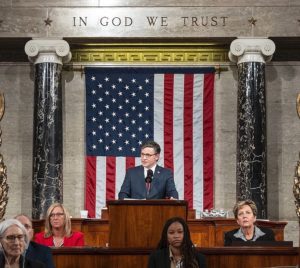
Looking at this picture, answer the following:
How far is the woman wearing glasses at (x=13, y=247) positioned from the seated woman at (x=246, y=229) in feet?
13.0

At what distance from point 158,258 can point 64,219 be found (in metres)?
2.25

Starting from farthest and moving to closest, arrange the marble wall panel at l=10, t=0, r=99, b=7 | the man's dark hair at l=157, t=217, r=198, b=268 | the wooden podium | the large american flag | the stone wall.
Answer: the stone wall < the large american flag < the marble wall panel at l=10, t=0, r=99, b=7 < the wooden podium < the man's dark hair at l=157, t=217, r=198, b=268

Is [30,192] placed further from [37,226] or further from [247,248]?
Result: [247,248]

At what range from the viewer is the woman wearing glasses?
23.3ft

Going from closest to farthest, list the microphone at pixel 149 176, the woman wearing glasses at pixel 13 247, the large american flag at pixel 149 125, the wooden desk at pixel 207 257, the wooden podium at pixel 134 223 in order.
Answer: the woman wearing glasses at pixel 13 247 → the wooden desk at pixel 207 257 → the wooden podium at pixel 134 223 → the microphone at pixel 149 176 → the large american flag at pixel 149 125

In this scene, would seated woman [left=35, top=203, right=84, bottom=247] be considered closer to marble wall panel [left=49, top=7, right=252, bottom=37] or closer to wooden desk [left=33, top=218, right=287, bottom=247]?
wooden desk [left=33, top=218, right=287, bottom=247]

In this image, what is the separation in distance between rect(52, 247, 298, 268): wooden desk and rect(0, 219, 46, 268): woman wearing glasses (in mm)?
1887

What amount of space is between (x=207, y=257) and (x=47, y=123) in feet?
26.5

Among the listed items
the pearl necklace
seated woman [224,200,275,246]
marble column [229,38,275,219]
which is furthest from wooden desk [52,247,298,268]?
marble column [229,38,275,219]

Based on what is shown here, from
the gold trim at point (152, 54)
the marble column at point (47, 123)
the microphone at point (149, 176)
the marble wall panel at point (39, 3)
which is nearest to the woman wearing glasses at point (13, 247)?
the microphone at point (149, 176)

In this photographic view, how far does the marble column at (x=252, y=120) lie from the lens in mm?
16391

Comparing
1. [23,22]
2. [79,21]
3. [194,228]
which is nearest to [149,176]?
[194,228]

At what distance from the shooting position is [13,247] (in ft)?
23.3

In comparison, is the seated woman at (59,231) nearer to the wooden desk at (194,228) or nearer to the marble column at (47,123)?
the wooden desk at (194,228)
